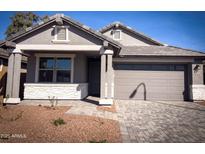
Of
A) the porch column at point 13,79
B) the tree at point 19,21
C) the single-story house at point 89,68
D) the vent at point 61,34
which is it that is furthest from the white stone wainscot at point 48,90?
the tree at point 19,21

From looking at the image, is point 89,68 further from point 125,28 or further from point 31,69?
point 125,28

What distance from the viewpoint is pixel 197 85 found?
9.88 meters

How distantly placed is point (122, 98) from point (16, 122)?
24.3 ft

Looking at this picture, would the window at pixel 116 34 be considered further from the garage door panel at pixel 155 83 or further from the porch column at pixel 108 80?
the porch column at pixel 108 80

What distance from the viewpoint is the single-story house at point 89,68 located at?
7.76 m

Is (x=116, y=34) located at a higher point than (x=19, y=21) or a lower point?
lower

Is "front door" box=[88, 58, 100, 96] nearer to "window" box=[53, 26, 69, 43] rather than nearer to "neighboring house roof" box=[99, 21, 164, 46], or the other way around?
"neighboring house roof" box=[99, 21, 164, 46]

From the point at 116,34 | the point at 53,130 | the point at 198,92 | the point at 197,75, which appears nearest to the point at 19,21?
the point at 116,34

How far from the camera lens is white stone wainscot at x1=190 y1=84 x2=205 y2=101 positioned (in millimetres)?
9867

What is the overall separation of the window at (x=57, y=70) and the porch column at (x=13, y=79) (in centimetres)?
170

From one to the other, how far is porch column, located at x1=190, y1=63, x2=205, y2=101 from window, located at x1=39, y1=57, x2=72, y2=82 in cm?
900

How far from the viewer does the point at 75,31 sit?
311 inches

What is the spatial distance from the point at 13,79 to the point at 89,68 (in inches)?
236
